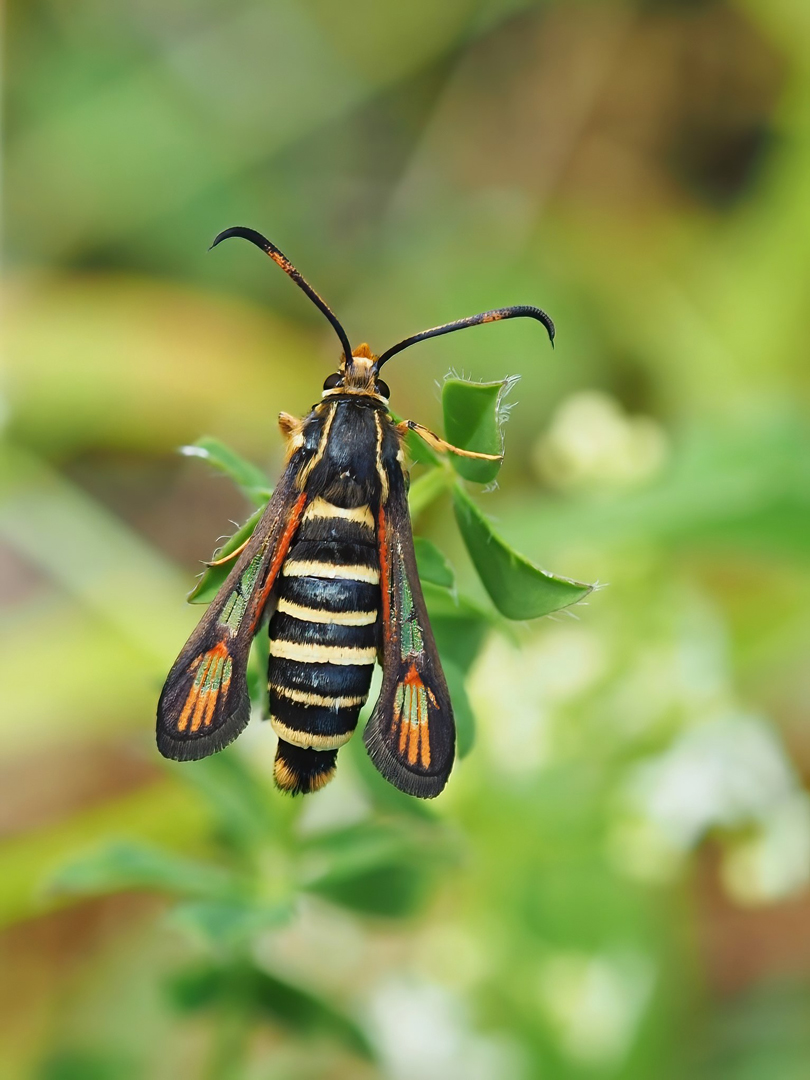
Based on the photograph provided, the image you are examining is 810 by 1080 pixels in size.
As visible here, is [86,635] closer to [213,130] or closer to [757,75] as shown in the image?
[213,130]

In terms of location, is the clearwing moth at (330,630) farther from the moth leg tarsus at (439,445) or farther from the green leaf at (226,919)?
the green leaf at (226,919)

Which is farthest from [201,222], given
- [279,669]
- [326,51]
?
[279,669]

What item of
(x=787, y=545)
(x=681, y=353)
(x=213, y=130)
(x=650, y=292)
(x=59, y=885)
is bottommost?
(x=59, y=885)

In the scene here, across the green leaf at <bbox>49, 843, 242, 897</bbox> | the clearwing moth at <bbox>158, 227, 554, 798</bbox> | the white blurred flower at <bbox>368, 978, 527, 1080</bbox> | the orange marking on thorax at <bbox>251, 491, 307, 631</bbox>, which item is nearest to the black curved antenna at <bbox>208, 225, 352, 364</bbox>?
the clearwing moth at <bbox>158, 227, 554, 798</bbox>

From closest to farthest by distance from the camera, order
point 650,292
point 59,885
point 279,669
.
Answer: point 279,669 → point 59,885 → point 650,292

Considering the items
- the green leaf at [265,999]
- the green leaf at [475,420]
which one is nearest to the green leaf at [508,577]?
the green leaf at [475,420]

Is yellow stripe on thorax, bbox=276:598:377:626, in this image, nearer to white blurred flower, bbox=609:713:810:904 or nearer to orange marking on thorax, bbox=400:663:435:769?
orange marking on thorax, bbox=400:663:435:769

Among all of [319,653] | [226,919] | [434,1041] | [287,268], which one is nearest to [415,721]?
[319,653]
